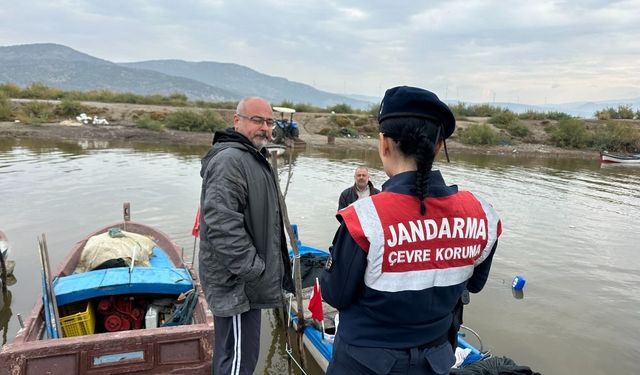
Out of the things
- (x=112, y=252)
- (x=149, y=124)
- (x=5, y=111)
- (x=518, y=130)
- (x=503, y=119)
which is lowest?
(x=112, y=252)

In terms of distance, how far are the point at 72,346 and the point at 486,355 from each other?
3497 mm

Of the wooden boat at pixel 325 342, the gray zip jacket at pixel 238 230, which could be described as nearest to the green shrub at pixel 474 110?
the wooden boat at pixel 325 342

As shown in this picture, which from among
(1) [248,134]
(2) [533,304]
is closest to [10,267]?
(1) [248,134]

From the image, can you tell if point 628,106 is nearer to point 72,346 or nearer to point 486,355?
point 486,355

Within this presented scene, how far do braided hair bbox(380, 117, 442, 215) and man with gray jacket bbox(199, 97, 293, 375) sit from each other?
4.57 feet

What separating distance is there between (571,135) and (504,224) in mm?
24975

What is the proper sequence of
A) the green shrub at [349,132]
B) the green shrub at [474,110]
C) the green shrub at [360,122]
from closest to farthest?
the green shrub at [349,132], the green shrub at [360,122], the green shrub at [474,110]

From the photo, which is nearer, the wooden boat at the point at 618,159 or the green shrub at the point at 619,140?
the wooden boat at the point at 618,159

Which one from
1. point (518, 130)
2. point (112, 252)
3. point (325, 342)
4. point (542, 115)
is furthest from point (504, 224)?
point (542, 115)

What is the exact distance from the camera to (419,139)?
5.39ft

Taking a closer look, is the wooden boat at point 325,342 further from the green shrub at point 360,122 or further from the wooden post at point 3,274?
the green shrub at point 360,122

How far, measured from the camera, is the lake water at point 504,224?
19.0 feet

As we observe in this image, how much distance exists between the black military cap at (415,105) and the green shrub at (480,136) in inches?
1225

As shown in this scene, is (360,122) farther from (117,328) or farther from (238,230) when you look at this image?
(238,230)
